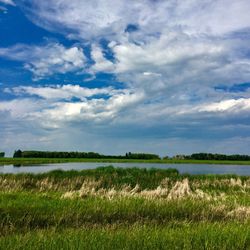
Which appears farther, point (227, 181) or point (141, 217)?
point (227, 181)

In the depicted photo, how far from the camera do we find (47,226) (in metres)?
10.3

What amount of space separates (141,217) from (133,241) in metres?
4.47

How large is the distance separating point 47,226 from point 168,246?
13.5 ft

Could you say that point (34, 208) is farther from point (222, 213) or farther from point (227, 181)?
point (227, 181)

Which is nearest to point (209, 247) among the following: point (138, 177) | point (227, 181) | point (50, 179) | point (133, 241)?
point (133, 241)

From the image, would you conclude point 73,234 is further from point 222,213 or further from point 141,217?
point 222,213

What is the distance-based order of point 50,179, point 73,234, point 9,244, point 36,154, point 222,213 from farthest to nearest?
1. point 36,154
2. point 50,179
3. point 222,213
4. point 73,234
5. point 9,244

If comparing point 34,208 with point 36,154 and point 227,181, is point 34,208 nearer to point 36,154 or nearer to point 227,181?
point 227,181

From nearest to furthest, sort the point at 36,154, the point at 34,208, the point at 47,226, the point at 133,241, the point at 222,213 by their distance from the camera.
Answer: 1. the point at 133,241
2. the point at 47,226
3. the point at 34,208
4. the point at 222,213
5. the point at 36,154

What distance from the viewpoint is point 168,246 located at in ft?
24.1

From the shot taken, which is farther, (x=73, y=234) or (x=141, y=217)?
(x=141, y=217)

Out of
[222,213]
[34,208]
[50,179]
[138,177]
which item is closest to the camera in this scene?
[34,208]

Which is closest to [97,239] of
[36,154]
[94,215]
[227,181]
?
[94,215]

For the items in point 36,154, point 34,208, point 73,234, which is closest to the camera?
point 73,234
